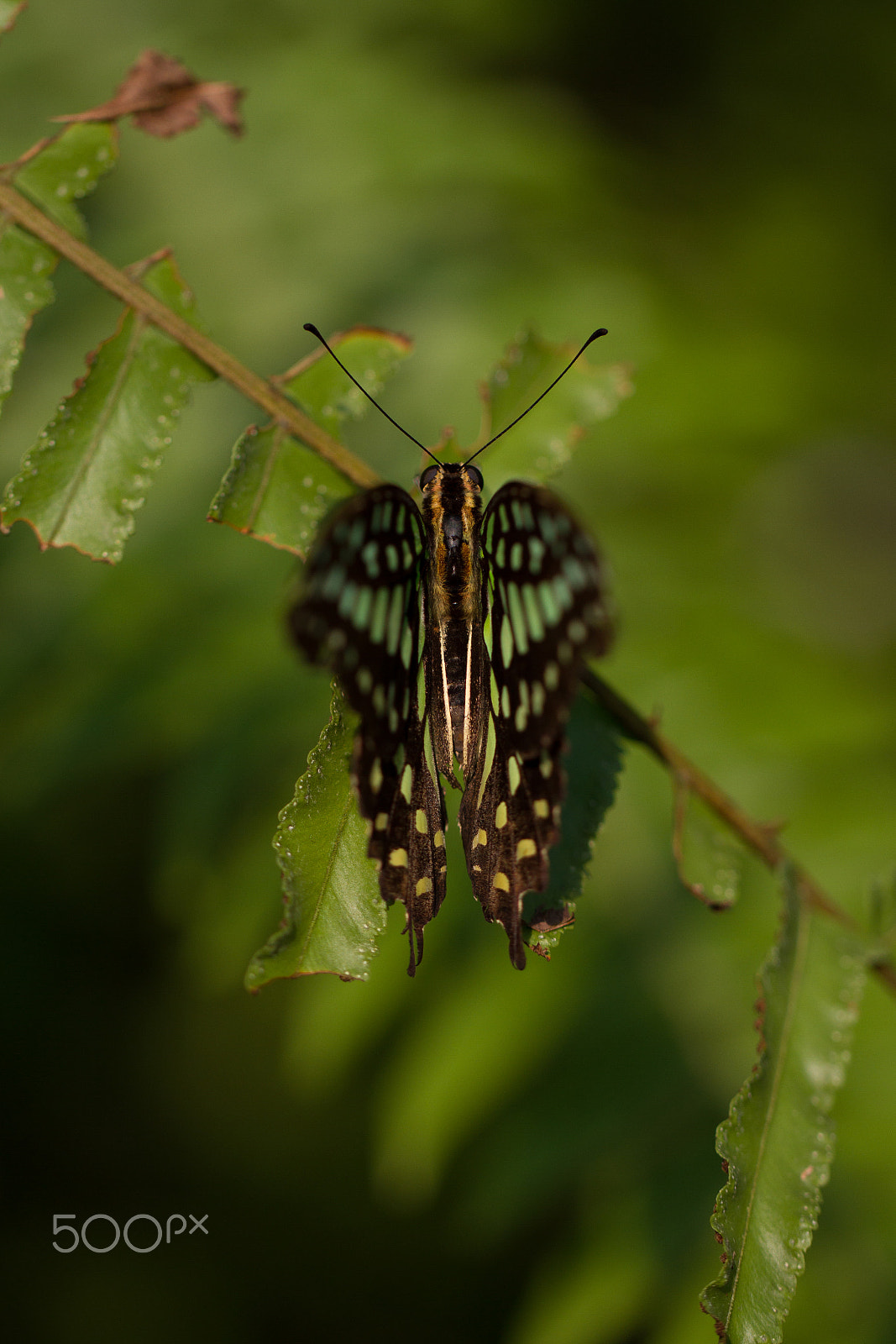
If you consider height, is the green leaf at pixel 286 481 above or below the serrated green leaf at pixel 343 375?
below

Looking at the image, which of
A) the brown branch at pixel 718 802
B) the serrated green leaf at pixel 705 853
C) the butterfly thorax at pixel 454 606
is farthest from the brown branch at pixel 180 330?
the serrated green leaf at pixel 705 853

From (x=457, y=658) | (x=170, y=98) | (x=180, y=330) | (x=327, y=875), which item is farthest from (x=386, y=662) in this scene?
(x=170, y=98)

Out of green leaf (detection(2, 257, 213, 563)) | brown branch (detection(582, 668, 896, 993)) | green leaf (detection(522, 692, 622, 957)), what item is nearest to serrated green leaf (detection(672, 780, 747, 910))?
brown branch (detection(582, 668, 896, 993))

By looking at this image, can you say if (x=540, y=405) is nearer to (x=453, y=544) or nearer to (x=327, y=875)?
(x=453, y=544)

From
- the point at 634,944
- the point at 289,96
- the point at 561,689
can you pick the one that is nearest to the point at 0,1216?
the point at 634,944

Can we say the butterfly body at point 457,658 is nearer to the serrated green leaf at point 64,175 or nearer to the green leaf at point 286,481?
the green leaf at point 286,481

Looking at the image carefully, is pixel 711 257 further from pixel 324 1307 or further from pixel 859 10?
pixel 324 1307
